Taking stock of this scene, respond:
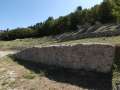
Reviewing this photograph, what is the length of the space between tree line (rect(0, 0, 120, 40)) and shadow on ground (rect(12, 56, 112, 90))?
2977cm

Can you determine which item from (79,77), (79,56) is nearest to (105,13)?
(79,56)

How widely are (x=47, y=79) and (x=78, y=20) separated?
2211 inches

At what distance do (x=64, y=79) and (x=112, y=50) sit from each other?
266 centimetres

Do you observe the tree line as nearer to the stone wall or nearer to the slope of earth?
the stone wall

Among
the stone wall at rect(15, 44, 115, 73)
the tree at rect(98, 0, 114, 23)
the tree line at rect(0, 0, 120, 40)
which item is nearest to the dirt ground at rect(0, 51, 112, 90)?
the stone wall at rect(15, 44, 115, 73)

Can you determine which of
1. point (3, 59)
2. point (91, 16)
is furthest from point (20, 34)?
point (3, 59)

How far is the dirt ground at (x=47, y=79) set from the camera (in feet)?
40.5

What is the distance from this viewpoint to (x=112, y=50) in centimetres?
1295

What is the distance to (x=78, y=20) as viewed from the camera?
227 ft

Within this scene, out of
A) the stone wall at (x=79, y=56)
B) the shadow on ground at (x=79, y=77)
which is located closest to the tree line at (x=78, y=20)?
the stone wall at (x=79, y=56)

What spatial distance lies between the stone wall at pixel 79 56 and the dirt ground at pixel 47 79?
37 cm

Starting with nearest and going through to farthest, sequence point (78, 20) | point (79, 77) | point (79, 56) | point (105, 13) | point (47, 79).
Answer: point (79, 77), point (47, 79), point (79, 56), point (105, 13), point (78, 20)

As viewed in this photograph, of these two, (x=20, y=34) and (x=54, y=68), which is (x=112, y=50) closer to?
(x=54, y=68)

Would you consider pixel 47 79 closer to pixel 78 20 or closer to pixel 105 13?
pixel 105 13
